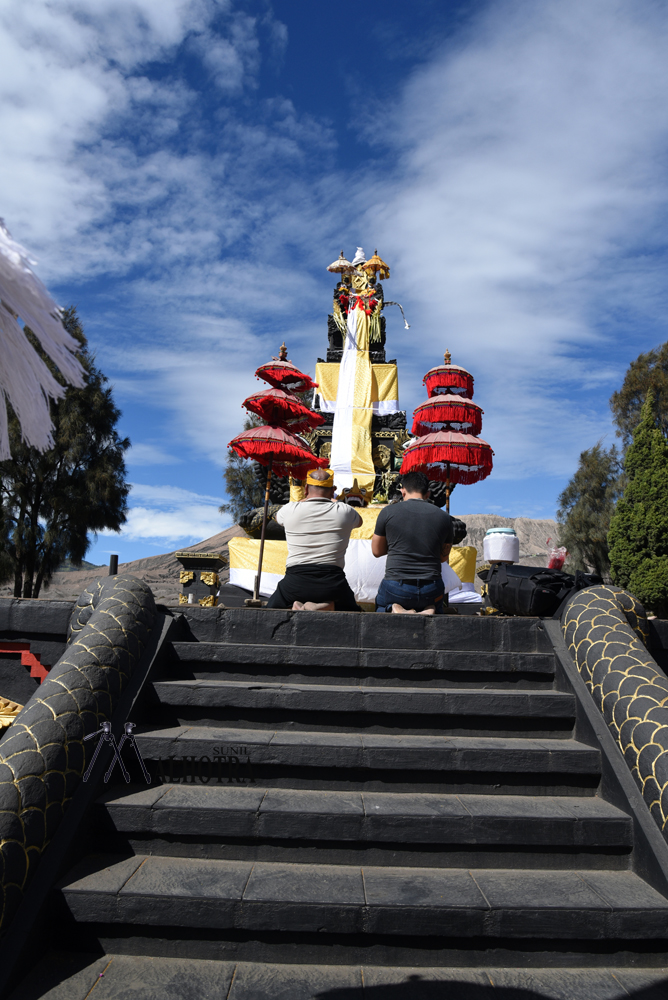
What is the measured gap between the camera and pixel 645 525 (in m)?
19.9

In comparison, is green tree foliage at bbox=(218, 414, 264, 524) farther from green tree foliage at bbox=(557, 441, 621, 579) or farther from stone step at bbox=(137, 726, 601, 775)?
stone step at bbox=(137, 726, 601, 775)

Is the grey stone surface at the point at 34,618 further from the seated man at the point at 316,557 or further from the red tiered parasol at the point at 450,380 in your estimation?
the red tiered parasol at the point at 450,380

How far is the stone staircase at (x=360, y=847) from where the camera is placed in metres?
2.19

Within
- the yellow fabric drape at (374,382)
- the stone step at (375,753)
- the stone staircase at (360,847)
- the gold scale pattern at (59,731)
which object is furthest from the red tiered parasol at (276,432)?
the yellow fabric drape at (374,382)

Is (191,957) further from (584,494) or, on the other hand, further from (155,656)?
(584,494)

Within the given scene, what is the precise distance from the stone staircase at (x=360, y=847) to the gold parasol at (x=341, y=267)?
48.4 feet

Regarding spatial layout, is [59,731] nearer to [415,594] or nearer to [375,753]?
[375,753]

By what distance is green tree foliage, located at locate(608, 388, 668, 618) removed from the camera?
19625mm

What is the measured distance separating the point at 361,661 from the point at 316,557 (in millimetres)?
1058

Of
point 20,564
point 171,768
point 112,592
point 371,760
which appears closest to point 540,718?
point 371,760

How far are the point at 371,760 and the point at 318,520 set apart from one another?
193cm

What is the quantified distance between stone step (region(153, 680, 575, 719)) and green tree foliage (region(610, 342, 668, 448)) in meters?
28.8

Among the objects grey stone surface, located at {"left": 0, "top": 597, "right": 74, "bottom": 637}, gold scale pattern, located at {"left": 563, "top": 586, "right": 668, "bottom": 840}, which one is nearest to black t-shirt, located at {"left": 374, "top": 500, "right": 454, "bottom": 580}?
gold scale pattern, located at {"left": 563, "top": 586, "right": 668, "bottom": 840}

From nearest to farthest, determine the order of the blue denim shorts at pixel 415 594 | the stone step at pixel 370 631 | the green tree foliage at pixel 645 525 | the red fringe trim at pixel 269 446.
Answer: the stone step at pixel 370 631, the blue denim shorts at pixel 415 594, the red fringe trim at pixel 269 446, the green tree foliage at pixel 645 525
